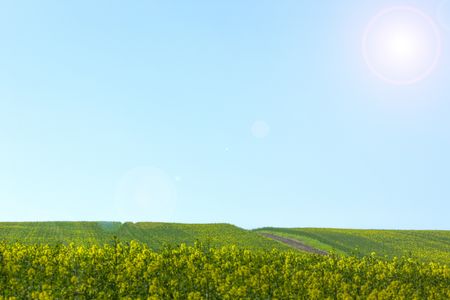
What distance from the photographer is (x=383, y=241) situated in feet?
242

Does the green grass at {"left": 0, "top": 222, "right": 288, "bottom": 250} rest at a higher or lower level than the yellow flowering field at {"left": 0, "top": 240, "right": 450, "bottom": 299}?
higher

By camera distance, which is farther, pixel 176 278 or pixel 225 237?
pixel 225 237

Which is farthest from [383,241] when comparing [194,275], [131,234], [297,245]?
[194,275]

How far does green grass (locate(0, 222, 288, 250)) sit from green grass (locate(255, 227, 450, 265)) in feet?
25.2

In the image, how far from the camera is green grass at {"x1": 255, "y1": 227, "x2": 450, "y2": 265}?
63.4 metres

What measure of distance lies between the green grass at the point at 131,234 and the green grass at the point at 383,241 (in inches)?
302

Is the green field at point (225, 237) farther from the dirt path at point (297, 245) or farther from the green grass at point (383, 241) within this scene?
the dirt path at point (297, 245)

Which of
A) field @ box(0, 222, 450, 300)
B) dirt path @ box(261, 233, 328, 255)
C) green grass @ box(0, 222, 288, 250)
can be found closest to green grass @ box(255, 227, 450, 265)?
dirt path @ box(261, 233, 328, 255)

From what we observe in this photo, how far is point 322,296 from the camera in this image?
28219 millimetres

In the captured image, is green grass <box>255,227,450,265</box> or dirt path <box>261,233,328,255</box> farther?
green grass <box>255,227,450,265</box>

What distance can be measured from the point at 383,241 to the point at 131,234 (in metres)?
35.9

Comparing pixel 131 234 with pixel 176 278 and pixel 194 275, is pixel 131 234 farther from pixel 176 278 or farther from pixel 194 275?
pixel 194 275

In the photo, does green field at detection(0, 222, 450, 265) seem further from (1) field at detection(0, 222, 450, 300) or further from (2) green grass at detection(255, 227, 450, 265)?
(1) field at detection(0, 222, 450, 300)

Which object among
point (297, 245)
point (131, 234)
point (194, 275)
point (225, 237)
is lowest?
point (194, 275)
